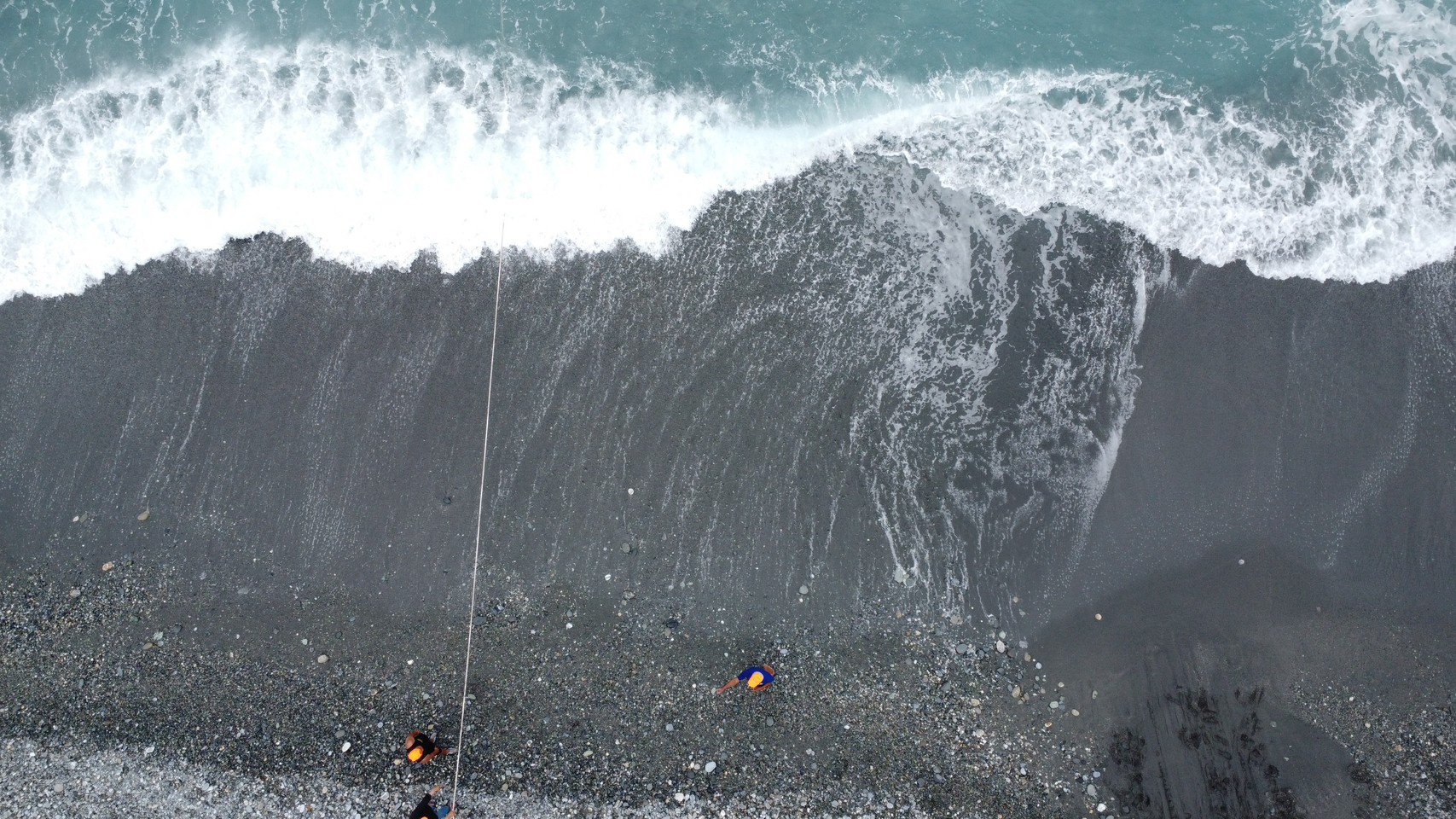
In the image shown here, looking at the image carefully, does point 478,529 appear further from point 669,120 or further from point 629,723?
point 669,120

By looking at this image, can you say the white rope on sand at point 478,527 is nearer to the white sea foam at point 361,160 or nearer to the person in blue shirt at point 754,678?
the white sea foam at point 361,160

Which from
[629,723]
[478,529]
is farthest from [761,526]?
[478,529]

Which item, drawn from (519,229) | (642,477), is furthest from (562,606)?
(519,229)

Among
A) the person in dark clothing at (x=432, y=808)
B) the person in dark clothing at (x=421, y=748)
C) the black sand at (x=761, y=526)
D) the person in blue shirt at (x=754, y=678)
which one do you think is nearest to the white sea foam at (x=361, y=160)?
the black sand at (x=761, y=526)

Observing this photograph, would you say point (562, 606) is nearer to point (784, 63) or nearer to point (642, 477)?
point (642, 477)

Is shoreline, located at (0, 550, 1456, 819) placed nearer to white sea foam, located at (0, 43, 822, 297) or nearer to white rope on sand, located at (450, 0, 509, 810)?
white rope on sand, located at (450, 0, 509, 810)

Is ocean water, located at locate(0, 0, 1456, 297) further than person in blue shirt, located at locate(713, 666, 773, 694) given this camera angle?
Yes

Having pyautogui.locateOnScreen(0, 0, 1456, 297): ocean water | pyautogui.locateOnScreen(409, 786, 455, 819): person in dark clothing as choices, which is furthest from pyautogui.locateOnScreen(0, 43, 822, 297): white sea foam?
pyautogui.locateOnScreen(409, 786, 455, 819): person in dark clothing
